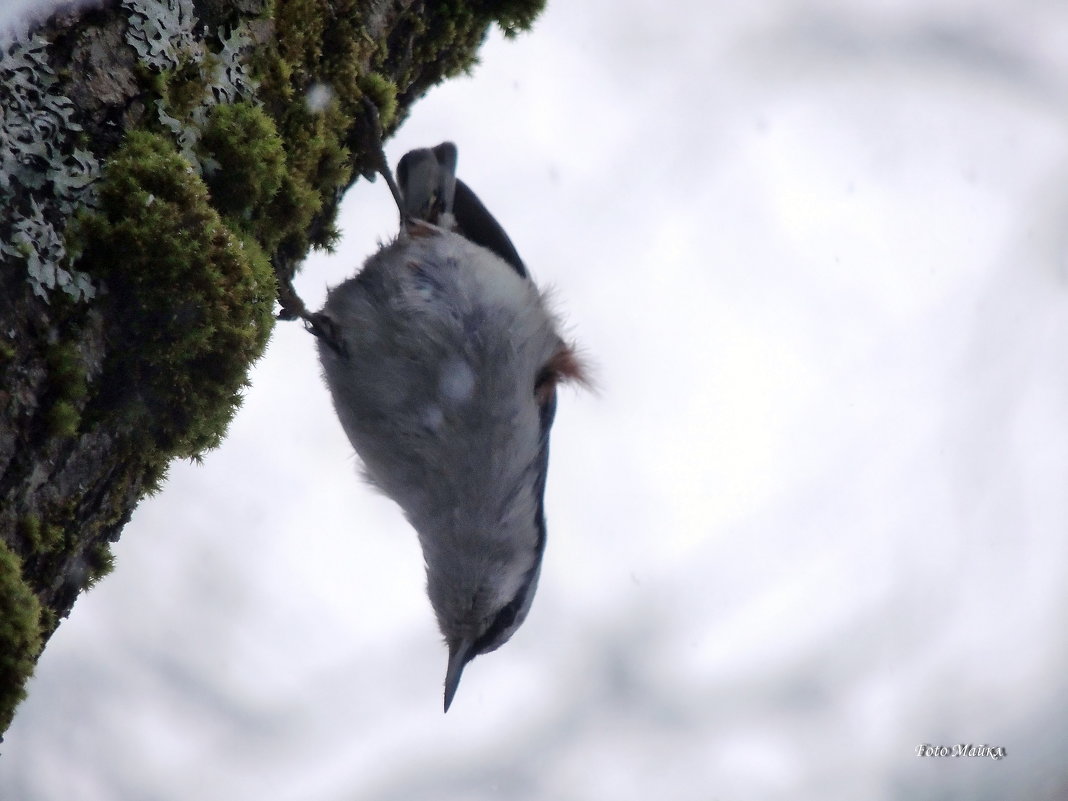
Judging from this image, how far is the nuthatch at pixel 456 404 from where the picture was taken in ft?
7.88

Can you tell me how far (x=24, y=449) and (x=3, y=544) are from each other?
156 mm

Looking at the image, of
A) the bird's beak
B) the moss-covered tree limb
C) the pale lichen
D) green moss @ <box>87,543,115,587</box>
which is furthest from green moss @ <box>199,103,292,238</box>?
the bird's beak

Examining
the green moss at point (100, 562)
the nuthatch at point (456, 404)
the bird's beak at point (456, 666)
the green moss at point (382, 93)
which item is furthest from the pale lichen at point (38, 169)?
the bird's beak at point (456, 666)

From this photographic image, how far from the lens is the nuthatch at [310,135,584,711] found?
2400 millimetres

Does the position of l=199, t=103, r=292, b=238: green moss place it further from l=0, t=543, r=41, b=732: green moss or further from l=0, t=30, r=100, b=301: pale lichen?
l=0, t=543, r=41, b=732: green moss

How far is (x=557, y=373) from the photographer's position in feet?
8.90

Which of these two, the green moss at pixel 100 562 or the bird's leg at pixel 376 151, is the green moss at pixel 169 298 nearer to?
the green moss at pixel 100 562

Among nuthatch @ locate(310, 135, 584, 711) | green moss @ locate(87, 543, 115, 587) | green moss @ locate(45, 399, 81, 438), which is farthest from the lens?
nuthatch @ locate(310, 135, 584, 711)

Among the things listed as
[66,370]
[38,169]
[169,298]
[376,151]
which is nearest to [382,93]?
[376,151]

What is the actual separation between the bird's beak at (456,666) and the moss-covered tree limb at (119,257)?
114 cm

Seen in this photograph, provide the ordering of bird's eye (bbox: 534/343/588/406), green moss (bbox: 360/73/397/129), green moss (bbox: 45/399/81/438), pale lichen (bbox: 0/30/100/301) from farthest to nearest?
bird's eye (bbox: 534/343/588/406)
green moss (bbox: 360/73/397/129)
green moss (bbox: 45/399/81/438)
pale lichen (bbox: 0/30/100/301)

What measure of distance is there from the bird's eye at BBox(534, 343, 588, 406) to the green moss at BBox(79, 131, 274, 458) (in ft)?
3.28

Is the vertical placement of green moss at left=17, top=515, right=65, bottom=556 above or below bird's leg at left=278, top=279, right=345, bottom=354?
below

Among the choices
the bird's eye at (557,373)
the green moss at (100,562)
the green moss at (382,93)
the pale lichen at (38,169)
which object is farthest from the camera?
the bird's eye at (557,373)
